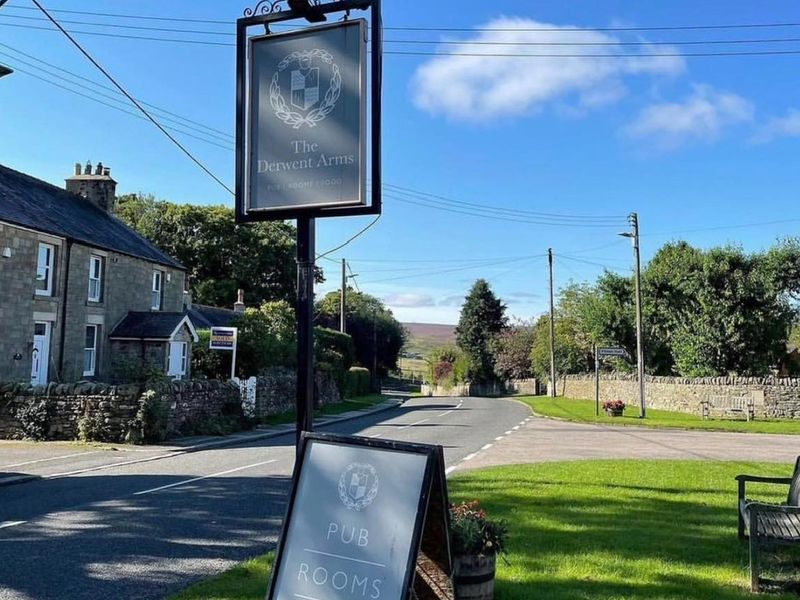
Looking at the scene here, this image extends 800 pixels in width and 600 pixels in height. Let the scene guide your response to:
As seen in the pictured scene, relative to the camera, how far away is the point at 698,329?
37500mm

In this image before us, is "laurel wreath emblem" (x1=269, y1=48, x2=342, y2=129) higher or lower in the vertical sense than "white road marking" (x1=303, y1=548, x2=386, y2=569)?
higher

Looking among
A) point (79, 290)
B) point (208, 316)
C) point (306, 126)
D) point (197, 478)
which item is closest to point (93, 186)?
point (79, 290)

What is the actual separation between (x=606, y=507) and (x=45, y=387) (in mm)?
16767

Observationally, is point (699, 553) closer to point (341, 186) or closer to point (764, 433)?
point (341, 186)

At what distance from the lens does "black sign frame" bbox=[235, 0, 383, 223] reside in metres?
4.80

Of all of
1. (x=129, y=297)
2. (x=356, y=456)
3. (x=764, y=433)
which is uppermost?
(x=129, y=297)

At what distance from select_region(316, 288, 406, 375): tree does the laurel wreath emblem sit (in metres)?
65.3

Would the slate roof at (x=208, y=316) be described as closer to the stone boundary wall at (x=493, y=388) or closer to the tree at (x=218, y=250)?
the tree at (x=218, y=250)

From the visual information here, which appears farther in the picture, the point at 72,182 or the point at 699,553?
the point at 72,182

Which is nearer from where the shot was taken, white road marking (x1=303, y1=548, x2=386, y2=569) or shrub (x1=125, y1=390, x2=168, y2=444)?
white road marking (x1=303, y1=548, x2=386, y2=569)

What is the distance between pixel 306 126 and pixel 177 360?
2485 centimetres

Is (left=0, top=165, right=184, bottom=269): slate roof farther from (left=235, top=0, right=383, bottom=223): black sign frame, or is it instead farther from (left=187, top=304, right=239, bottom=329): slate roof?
(left=235, top=0, right=383, bottom=223): black sign frame

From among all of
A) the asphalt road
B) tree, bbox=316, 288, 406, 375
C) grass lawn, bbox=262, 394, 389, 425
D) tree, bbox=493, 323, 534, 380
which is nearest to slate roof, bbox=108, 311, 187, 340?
grass lawn, bbox=262, 394, 389, 425

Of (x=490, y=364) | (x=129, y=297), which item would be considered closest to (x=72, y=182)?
(x=129, y=297)
